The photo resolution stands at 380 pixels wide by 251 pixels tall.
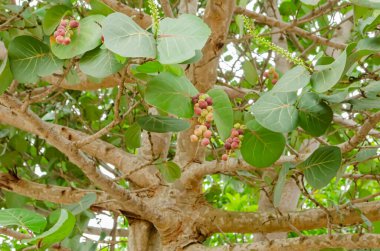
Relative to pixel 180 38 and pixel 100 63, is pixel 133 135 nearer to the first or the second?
pixel 100 63

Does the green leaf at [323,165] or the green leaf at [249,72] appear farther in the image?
the green leaf at [249,72]

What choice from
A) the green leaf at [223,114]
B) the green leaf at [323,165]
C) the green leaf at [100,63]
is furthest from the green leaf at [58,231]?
the green leaf at [323,165]

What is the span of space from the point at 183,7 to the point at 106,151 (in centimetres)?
58

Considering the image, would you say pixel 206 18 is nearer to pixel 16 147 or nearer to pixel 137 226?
pixel 137 226

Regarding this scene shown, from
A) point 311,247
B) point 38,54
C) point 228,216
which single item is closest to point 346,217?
point 311,247

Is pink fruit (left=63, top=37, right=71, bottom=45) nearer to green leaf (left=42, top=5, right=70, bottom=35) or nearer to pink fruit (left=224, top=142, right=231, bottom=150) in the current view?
green leaf (left=42, top=5, right=70, bottom=35)

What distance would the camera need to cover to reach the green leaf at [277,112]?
100cm

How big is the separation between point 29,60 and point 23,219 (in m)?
0.30

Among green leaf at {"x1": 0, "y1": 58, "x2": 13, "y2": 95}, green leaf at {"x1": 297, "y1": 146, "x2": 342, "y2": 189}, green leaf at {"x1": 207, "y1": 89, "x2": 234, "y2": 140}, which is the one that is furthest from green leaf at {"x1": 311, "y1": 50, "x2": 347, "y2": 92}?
green leaf at {"x1": 0, "y1": 58, "x2": 13, "y2": 95}

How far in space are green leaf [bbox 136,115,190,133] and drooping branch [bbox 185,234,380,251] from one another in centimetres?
39

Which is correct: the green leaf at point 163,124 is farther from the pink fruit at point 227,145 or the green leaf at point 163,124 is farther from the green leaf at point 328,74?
the green leaf at point 328,74

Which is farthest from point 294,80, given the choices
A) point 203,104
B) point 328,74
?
point 203,104

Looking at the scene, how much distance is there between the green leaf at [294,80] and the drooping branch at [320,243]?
43 cm

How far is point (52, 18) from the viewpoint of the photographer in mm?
1050
